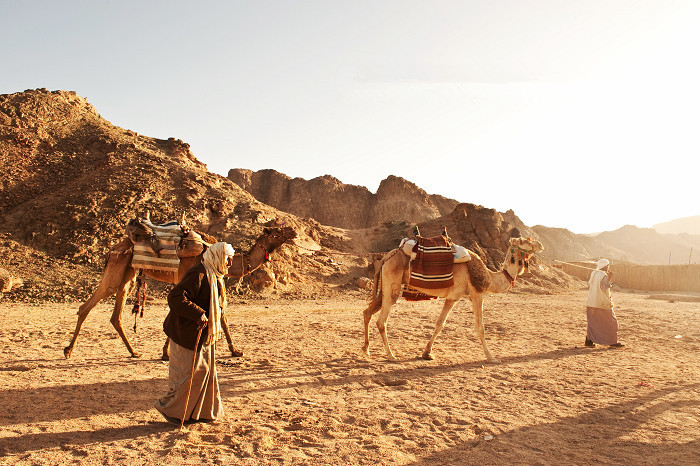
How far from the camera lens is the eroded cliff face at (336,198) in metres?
64.2

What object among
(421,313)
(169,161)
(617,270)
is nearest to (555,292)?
(617,270)

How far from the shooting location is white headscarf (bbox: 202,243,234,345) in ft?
15.9

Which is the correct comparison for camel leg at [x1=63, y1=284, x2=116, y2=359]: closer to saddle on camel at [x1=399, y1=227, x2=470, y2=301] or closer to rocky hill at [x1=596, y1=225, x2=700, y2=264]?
saddle on camel at [x1=399, y1=227, x2=470, y2=301]

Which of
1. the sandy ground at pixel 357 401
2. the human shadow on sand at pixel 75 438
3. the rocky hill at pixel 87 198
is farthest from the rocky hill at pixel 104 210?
the human shadow on sand at pixel 75 438

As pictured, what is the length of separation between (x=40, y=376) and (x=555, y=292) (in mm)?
27192

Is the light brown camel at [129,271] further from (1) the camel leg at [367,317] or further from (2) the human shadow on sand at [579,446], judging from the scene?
(2) the human shadow on sand at [579,446]

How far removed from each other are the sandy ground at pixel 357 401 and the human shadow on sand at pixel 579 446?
2 centimetres

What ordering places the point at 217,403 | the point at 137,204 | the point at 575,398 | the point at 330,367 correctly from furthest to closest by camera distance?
1. the point at 137,204
2. the point at 330,367
3. the point at 575,398
4. the point at 217,403

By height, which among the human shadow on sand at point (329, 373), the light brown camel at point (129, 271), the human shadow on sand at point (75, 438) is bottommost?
the human shadow on sand at point (75, 438)

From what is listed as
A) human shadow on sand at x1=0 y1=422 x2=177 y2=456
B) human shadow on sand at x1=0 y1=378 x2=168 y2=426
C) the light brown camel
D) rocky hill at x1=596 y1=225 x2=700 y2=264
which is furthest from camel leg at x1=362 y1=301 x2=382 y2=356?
rocky hill at x1=596 y1=225 x2=700 y2=264

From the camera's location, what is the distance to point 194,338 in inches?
186

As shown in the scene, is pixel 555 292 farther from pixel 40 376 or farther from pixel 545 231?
pixel 545 231

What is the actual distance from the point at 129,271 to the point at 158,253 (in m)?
0.84

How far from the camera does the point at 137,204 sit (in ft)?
75.6
